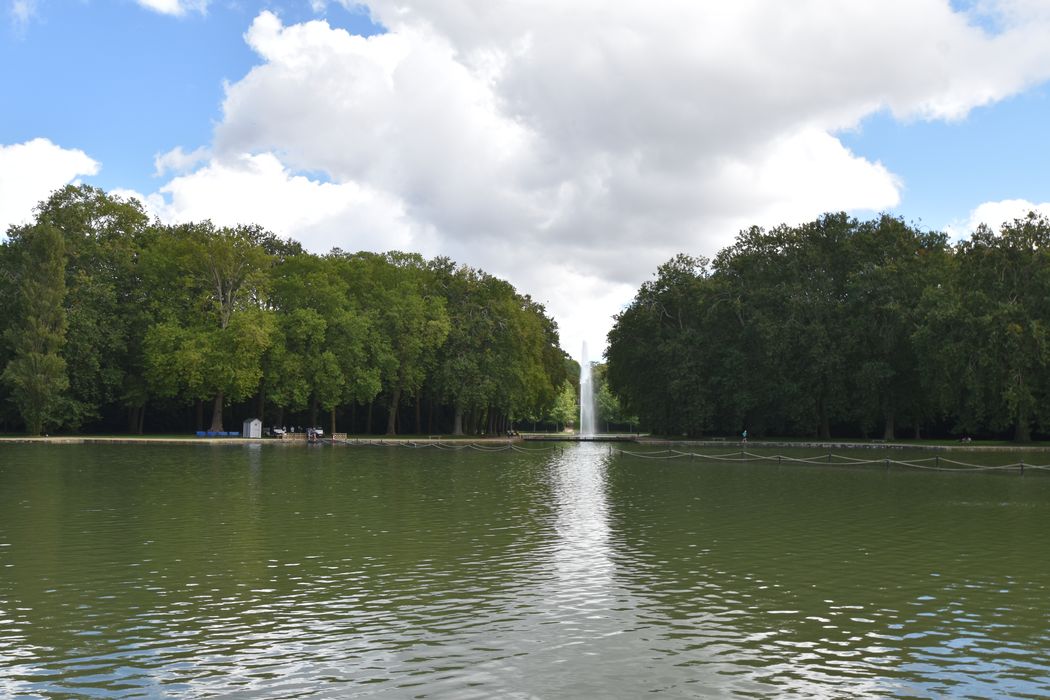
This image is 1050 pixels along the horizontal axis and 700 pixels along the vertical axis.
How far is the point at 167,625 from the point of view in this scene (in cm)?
1309

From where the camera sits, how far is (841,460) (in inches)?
2175

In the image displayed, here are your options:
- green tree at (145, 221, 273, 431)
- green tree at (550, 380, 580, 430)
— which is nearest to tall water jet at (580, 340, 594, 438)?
green tree at (550, 380, 580, 430)

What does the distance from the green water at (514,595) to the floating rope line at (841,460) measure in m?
18.5

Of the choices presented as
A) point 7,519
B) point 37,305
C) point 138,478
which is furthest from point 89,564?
point 37,305

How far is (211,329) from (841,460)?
170 feet

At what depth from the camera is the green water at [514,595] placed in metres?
10.9

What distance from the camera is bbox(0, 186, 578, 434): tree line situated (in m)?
72.5

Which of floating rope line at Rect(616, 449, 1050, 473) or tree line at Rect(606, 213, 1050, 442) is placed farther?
tree line at Rect(606, 213, 1050, 442)

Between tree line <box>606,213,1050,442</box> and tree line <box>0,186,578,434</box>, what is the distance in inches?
677

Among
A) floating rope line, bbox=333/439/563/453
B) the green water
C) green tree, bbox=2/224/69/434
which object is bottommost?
the green water

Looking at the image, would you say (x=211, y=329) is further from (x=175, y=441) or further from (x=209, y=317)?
(x=175, y=441)

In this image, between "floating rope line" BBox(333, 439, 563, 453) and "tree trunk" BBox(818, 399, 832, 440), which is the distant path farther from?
"tree trunk" BBox(818, 399, 832, 440)

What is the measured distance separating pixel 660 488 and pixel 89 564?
2302 centimetres

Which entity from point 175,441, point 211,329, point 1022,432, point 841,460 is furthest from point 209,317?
point 1022,432
